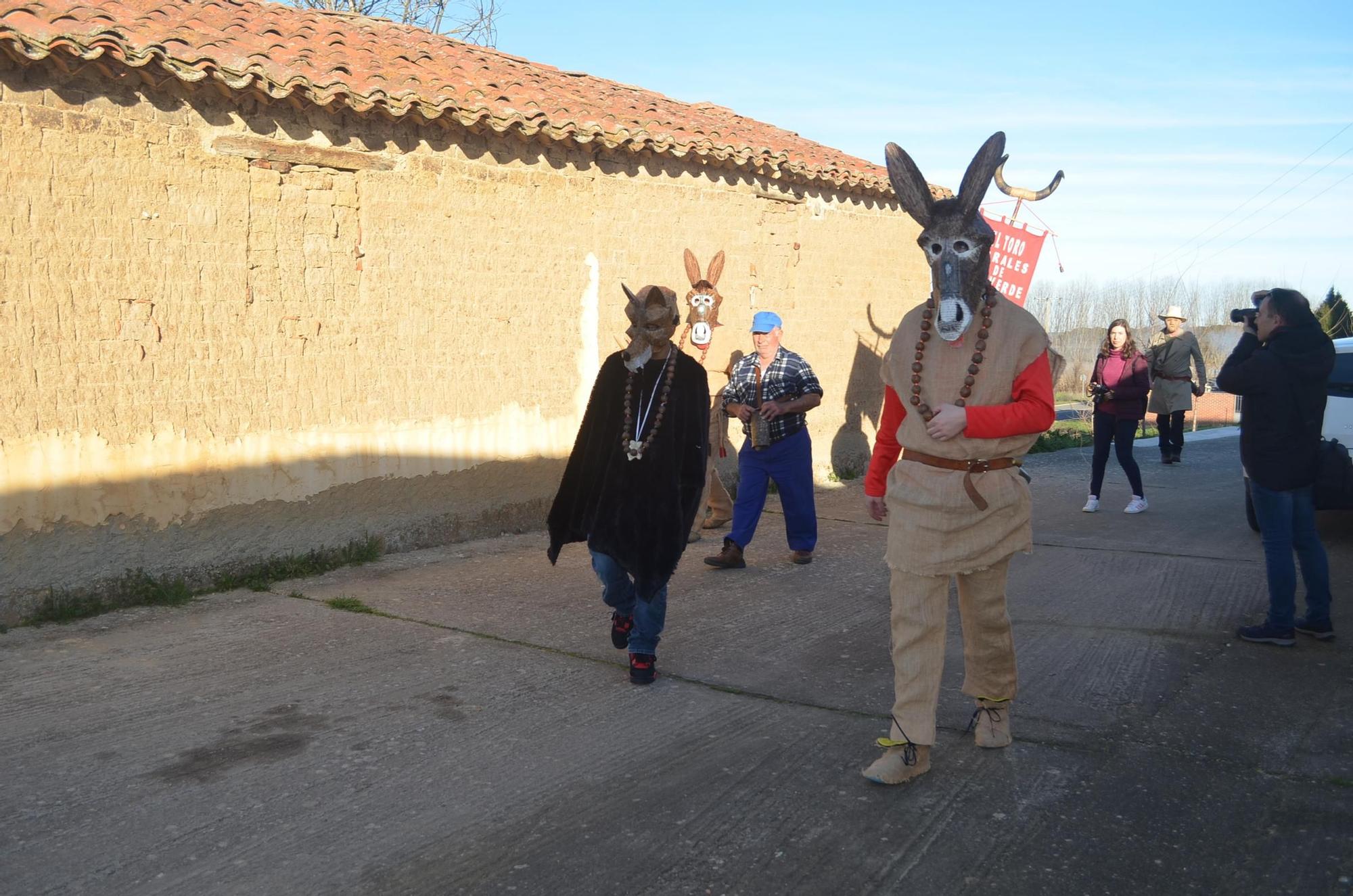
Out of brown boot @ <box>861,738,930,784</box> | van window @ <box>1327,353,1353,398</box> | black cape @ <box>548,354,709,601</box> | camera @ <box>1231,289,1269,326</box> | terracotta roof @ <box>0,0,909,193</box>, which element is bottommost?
brown boot @ <box>861,738,930,784</box>

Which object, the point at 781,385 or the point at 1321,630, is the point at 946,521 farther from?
the point at 781,385

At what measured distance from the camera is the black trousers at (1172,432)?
540 inches

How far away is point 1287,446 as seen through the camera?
562 cm

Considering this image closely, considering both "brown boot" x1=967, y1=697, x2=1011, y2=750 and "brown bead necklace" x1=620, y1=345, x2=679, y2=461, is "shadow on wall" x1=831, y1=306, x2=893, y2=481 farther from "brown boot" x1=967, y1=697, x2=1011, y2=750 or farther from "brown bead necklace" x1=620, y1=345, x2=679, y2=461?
"brown boot" x1=967, y1=697, x2=1011, y2=750

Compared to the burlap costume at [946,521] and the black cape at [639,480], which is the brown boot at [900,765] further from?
the black cape at [639,480]

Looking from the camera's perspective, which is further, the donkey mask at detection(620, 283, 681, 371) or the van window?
the van window

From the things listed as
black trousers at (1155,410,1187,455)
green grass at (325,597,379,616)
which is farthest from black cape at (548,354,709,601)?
black trousers at (1155,410,1187,455)

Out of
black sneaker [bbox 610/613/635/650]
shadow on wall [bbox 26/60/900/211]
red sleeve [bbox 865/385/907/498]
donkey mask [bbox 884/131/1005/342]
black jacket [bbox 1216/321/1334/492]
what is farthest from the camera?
shadow on wall [bbox 26/60/900/211]

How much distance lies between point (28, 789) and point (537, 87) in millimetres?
7055

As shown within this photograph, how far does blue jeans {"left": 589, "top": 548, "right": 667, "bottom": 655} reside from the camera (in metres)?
5.04

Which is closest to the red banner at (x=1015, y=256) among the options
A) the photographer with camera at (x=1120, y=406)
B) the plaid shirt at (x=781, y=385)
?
the photographer with camera at (x=1120, y=406)

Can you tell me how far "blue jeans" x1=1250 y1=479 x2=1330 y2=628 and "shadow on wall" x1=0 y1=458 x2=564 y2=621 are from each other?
14.2 feet

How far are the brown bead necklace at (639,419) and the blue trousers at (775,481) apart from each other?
265 centimetres

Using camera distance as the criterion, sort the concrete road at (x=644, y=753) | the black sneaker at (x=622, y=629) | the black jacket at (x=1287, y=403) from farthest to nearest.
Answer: the black jacket at (x=1287, y=403)
the black sneaker at (x=622, y=629)
the concrete road at (x=644, y=753)
